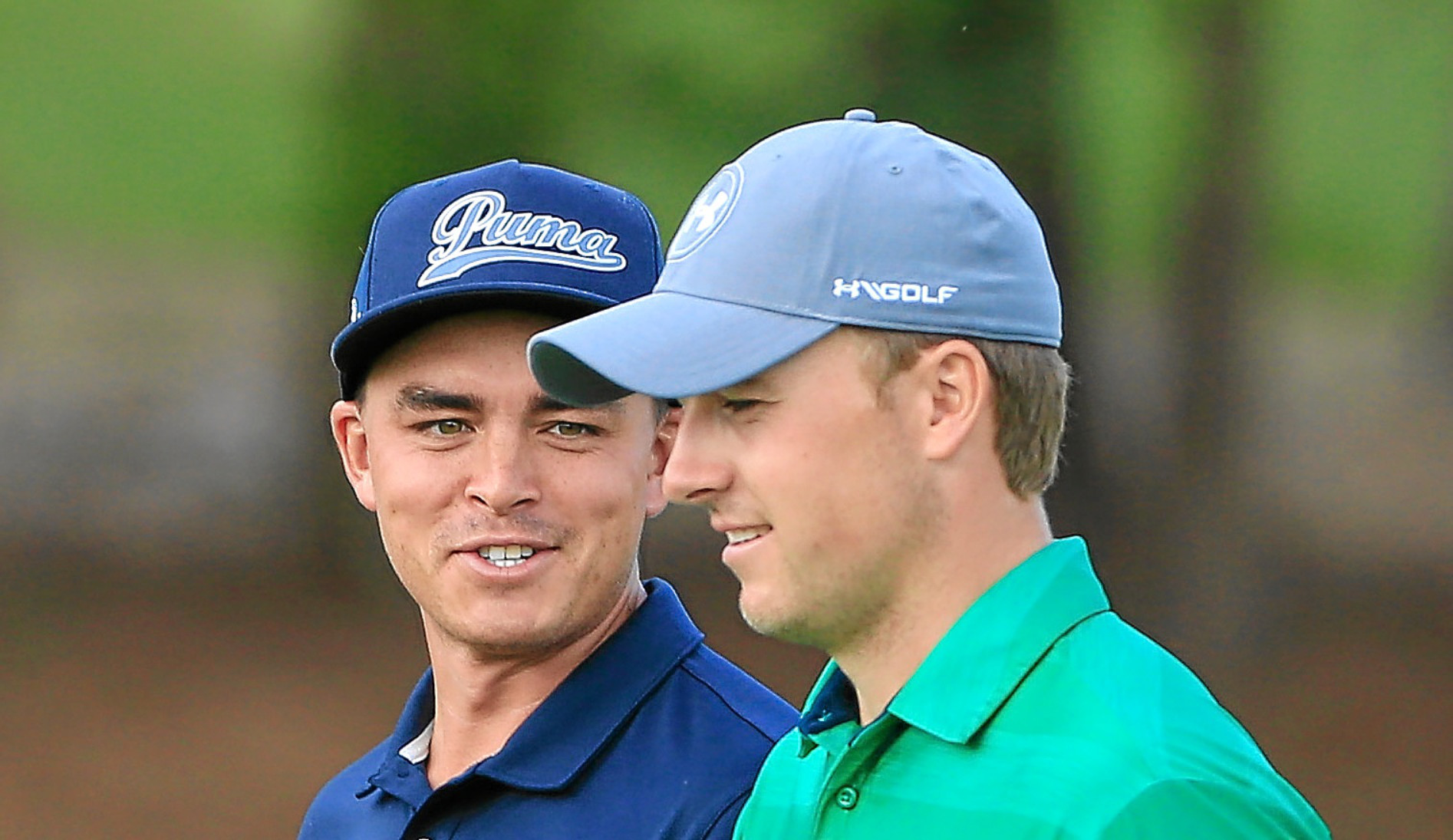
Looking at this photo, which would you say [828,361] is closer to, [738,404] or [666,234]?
[738,404]

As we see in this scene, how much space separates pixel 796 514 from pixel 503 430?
50 centimetres

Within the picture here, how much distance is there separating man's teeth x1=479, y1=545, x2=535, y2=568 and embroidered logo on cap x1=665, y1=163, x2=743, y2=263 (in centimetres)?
39

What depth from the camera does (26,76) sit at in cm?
473

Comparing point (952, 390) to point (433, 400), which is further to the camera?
point (433, 400)

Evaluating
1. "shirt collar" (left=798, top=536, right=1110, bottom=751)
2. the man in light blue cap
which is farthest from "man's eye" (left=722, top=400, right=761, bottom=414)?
"shirt collar" (left=798, top=536, right=1110, bottom=751)

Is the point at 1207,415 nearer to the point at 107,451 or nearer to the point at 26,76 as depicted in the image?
the point at 107,451

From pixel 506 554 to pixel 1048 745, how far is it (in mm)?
679

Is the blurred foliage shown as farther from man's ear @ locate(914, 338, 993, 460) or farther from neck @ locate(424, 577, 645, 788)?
man's ear @ locate(914, 338, 993, 460)

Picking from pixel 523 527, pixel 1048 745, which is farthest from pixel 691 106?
pixel 1048 745

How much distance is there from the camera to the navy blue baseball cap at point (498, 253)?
1.78 m

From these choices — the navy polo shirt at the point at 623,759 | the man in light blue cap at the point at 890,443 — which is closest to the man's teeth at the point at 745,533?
the man in light blue cap at the point at 890,443

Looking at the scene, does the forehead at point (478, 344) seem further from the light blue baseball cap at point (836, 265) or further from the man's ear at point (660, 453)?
the light blue baseball cap at point (836, 265)

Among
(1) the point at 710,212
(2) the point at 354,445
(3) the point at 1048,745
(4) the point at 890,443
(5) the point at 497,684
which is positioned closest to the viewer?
(3) the point at 1048,745

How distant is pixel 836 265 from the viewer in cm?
137
